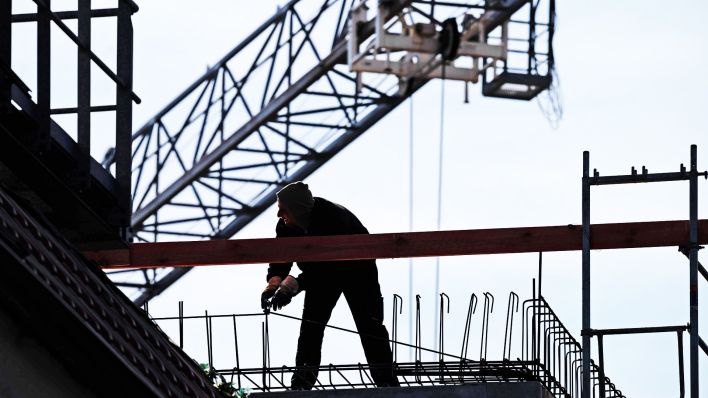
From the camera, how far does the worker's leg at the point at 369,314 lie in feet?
45.1

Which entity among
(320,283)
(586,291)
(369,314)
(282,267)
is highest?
(282,267)

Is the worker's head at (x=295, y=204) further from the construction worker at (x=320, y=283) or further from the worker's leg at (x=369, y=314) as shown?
the worker's leg at (x=369, y=314)

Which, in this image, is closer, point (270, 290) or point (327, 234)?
point (270, 290)

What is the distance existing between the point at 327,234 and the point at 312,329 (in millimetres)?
796

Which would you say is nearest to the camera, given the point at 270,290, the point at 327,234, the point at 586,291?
the point at 586,291

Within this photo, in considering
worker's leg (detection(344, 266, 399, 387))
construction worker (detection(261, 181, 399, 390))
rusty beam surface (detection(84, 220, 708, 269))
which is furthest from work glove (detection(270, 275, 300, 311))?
worker's leg (detection(344, 266, 399, 387))

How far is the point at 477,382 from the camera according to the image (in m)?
12.6

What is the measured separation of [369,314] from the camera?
46.1ft

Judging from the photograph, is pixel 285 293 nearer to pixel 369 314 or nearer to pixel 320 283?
pixel 320 283

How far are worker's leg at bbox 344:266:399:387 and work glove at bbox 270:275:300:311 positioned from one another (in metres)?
0.42

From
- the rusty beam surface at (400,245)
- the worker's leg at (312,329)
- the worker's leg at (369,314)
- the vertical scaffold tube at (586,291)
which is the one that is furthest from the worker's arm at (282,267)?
the vertical scaffold tube at (586,291)

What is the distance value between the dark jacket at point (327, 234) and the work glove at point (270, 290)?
0.42 feet

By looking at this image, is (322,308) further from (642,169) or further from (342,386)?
(642,169)

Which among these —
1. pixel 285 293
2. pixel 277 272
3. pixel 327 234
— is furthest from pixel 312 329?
pixel 327 234
